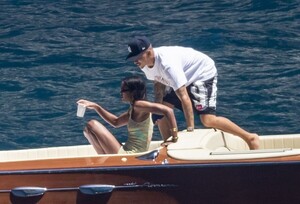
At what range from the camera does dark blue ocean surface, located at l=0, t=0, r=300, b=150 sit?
13.7m

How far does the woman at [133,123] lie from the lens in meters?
9.13

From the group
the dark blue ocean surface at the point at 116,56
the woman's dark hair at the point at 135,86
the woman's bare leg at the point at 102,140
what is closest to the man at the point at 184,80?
the woman's dark hair at the point at 135,86

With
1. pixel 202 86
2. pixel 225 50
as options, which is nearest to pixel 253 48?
pixel 225 50

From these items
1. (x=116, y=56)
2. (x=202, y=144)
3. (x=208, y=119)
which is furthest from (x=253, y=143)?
(x=116, y=56)

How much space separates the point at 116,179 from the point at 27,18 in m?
10.0

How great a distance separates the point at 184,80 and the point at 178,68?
0.12 meters

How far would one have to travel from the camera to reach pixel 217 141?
9414mm

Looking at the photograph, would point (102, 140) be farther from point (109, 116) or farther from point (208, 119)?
point (208, 119)

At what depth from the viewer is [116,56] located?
16469 mm

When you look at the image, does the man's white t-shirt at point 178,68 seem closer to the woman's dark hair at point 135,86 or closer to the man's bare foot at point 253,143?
the woman's dark hair at point 135,86

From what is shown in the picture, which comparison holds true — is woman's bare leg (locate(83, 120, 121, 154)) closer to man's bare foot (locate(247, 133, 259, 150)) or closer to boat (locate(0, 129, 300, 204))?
boat (locate(0, 129, 300, 204))

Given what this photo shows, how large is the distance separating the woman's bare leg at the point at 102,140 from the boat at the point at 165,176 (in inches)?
14.3

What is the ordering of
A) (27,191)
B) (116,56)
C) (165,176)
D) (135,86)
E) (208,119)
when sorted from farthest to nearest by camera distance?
(116,56)
(208,119)
(135,86)
(27,191)
(165,176)

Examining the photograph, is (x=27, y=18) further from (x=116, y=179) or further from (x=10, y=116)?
(x=116, y=179)
